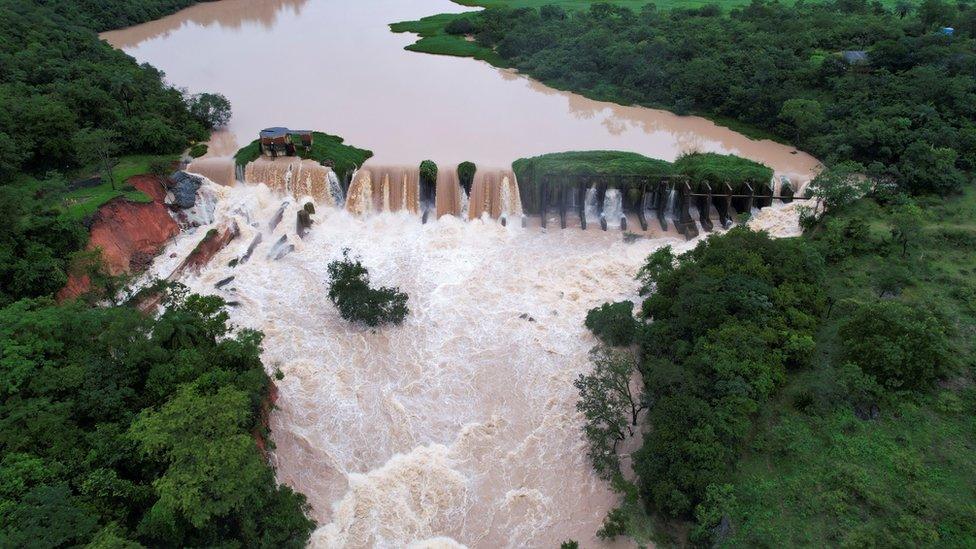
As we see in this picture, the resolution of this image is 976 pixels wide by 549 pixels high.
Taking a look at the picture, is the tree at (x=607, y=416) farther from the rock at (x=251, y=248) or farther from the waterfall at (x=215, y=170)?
the waterfall at (x=215, y=170)

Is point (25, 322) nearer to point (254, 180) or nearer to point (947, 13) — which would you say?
point (254, 180)

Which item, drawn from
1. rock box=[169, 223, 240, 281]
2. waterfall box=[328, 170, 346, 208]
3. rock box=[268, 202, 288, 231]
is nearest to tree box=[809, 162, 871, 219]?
waterfall box=[328, 170, 346, 208]

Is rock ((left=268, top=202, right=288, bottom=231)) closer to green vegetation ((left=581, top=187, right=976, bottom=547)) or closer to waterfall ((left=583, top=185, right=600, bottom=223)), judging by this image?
waterfall ((left=583, top=185, right=600, bottom=223))

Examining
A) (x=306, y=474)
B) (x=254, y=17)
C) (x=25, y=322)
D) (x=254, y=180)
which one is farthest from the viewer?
(x=254, y=17)

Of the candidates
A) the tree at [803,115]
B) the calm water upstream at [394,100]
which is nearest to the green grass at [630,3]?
the calm water upstream at [394,100]

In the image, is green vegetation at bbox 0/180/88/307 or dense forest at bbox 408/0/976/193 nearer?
green vegetation at bbox 0/180/88/307

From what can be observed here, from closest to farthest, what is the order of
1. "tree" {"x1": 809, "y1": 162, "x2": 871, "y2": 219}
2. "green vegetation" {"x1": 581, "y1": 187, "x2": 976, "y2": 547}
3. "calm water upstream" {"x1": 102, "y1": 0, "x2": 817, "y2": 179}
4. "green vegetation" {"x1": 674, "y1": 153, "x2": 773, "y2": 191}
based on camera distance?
1. "green vegetation" {"x1": 581, "y1": 187, "x2": 976, "y2": 547}
2. "tree" {"x1": 809, "y1": 162, "x2": 871, "y2": 219}
3. "green vegetation" {"x1": 674, "y1": 153, "x2": 773, "y2": 191}
4. "calm water upstream" {"x1": 102, "y1": 0, "x2": 817, "y2": 179}

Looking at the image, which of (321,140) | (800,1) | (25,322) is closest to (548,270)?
(321,140)
